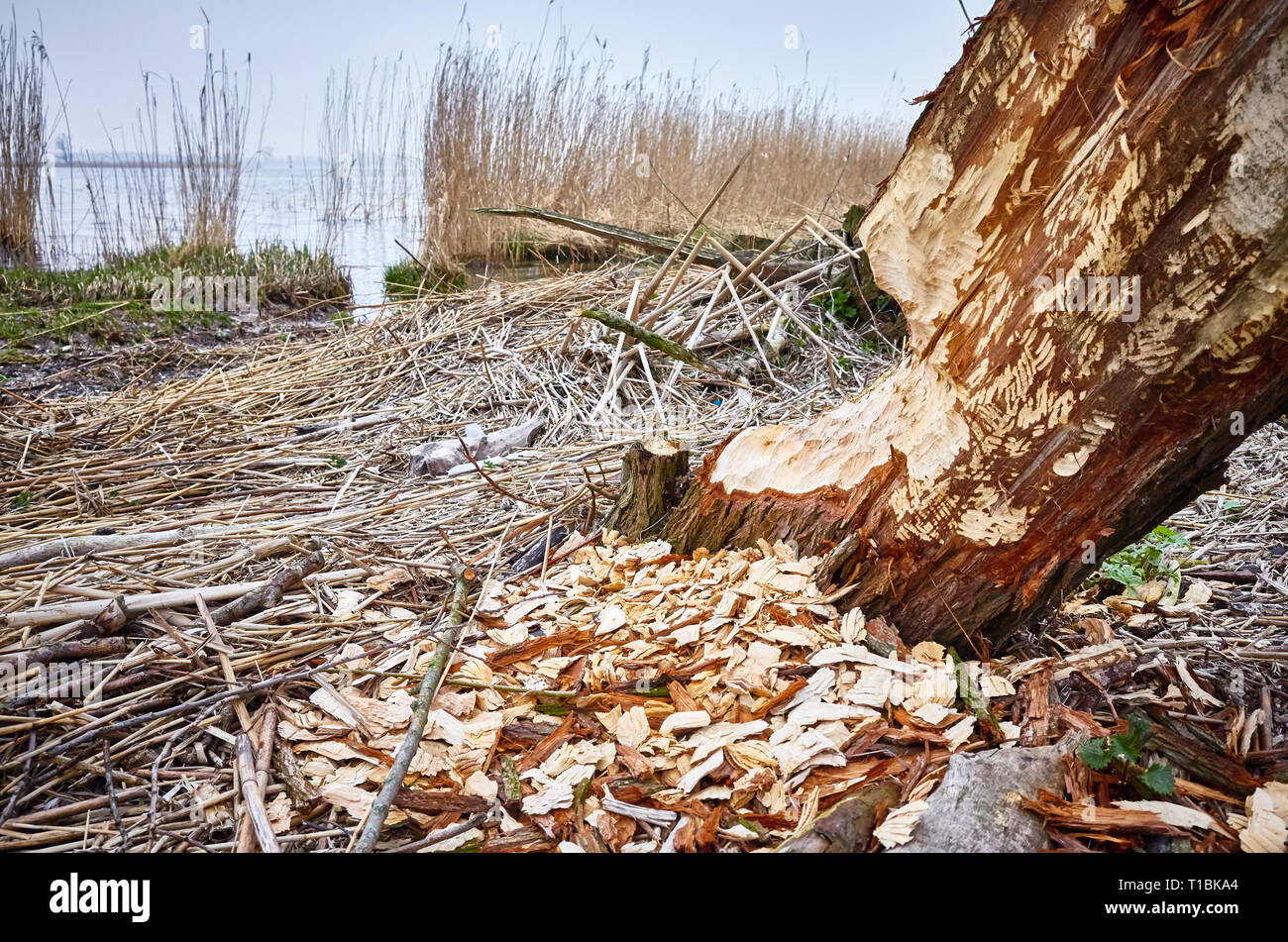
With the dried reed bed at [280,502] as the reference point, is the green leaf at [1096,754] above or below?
above

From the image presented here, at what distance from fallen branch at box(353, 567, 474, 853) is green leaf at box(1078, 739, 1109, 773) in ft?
3.01

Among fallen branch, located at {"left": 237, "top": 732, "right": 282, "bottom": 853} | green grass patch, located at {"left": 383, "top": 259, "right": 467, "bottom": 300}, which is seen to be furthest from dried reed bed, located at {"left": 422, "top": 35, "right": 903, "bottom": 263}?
fallen branch, located at {"left": 237, "top": 732, "right": 282, "bottom": 853}

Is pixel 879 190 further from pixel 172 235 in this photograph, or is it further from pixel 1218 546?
pixel 172 235

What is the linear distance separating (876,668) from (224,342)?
16.1ft

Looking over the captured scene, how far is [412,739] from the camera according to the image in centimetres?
115

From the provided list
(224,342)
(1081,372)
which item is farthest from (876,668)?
(224,342)

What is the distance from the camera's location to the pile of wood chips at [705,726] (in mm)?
1040

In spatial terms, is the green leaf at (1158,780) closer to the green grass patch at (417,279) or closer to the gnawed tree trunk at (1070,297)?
the gnawed tree trunk at (1070,297)

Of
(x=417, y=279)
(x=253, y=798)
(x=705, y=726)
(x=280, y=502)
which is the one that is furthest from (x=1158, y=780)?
(x=417, y=279)

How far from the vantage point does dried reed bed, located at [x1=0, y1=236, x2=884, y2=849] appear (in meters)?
1.25

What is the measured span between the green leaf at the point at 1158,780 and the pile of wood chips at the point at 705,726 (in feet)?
0.07

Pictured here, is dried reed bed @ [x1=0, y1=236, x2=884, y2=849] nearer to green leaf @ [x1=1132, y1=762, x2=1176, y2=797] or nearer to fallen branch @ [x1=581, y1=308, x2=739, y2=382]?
fallen branch @ [x1=581, y1=308, x2=739, y2=382]

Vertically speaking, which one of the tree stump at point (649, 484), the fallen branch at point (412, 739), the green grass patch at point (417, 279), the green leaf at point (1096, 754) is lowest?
the green grass patch at point (417, 279)

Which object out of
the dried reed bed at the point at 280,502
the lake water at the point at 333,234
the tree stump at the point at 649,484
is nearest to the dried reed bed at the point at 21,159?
the lake water at the point at 333,234
